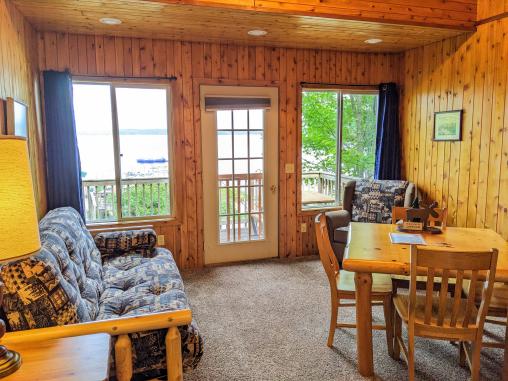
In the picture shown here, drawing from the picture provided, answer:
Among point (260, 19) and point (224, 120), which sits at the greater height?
point (260, 19)

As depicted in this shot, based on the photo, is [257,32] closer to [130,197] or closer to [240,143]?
[240,143]

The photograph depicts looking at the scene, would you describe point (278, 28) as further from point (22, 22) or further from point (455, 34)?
point (22, 22)

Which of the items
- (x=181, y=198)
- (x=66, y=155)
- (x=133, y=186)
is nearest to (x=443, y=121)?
(x=181, y=198)

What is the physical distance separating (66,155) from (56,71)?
2.67 ft

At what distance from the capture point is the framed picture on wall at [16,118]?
8.32 ft

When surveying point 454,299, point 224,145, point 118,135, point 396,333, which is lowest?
point 396,333

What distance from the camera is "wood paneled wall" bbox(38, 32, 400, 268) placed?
394 centimetres

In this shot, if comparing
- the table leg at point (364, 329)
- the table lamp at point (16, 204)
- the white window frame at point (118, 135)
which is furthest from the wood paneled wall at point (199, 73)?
the table lamp at point (16, 204)

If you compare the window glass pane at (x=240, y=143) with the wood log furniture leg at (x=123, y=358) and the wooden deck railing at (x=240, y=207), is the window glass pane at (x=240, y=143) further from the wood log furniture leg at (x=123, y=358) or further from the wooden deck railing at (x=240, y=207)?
the wood log furniture leg at (x=123, y=358)

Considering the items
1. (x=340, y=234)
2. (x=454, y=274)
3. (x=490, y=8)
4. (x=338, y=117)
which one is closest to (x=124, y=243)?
(x=340, y=234)

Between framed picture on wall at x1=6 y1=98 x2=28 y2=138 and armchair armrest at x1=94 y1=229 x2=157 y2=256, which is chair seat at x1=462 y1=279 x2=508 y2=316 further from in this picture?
framed picture on wall at x1=6 y1=98 x2=28 y2=138

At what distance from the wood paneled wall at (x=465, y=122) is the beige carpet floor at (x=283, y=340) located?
56.7 inches

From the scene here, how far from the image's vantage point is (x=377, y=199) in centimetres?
462

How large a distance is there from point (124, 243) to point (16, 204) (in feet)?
7.57
